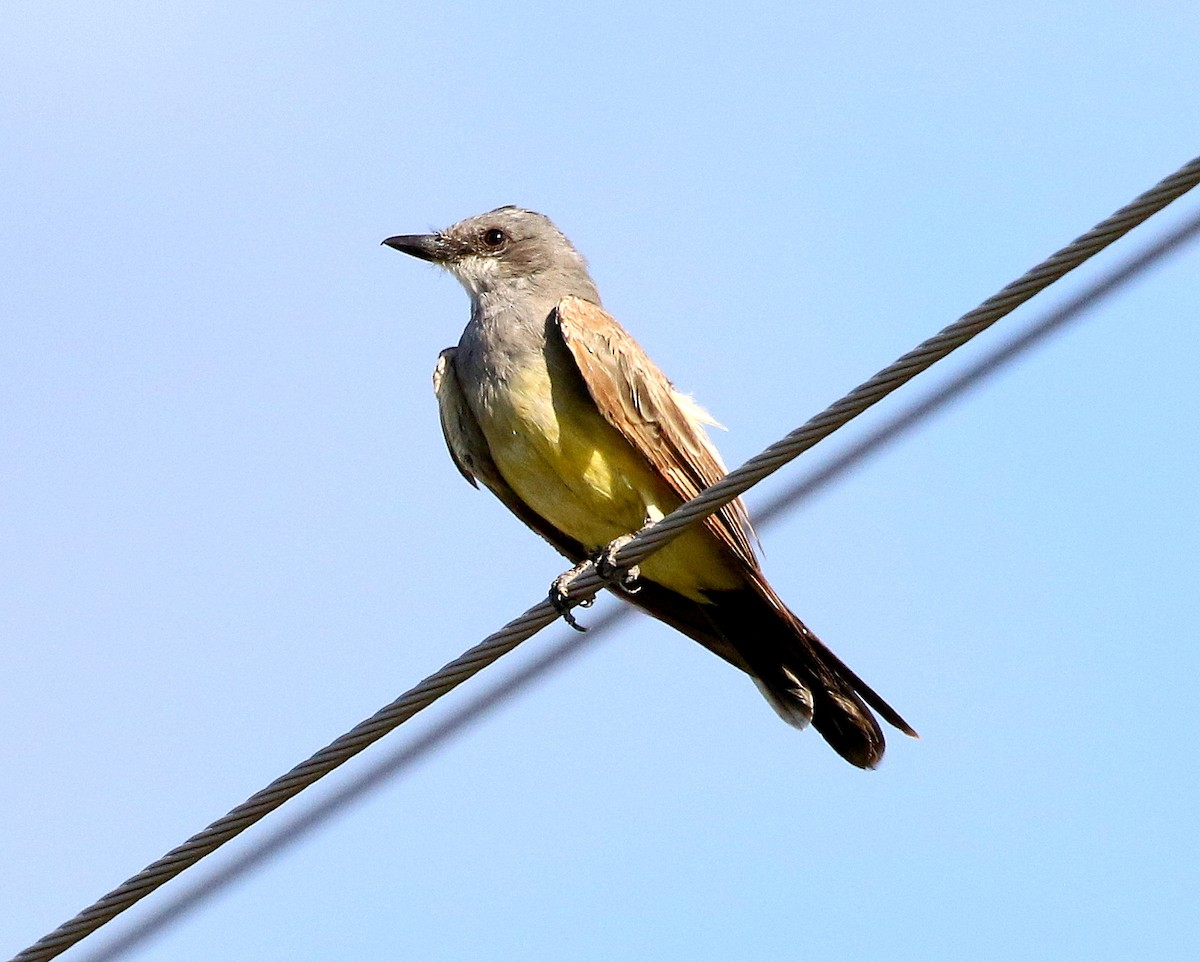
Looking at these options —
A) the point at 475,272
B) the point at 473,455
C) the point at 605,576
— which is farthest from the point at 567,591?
the point at 475,272

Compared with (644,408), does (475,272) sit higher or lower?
higher

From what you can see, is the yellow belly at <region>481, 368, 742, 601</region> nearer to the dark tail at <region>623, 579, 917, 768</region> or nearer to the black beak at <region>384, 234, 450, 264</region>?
the dark tail at <region>623, 579, 917, 768</region>

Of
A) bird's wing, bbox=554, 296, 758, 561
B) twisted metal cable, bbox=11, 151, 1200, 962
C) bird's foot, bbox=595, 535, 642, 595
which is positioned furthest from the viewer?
bird's wing, bbox=554, 296, 758, 561

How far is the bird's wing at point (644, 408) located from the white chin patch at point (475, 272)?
0.66 metres

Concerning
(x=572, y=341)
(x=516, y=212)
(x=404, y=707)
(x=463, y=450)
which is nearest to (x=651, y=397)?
(x=572, y=341)

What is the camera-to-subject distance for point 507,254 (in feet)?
27.8

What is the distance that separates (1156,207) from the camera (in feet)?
15.0

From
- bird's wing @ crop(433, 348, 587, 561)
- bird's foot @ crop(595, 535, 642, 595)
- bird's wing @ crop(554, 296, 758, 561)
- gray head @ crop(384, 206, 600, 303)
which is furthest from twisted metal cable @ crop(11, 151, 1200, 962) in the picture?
gray head @ crop(384, 206, 600, 303)

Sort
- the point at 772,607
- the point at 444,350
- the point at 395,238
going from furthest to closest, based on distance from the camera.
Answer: the point at 395,238 < the point at 444,350 < the point at 772,607

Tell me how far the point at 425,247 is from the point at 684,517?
3632 mm

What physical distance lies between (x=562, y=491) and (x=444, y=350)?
3.61 ft

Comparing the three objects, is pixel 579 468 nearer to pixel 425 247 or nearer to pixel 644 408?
pixel 644 408

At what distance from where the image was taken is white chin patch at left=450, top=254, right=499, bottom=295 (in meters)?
8.30

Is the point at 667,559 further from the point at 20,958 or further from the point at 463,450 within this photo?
the point at 20,958
